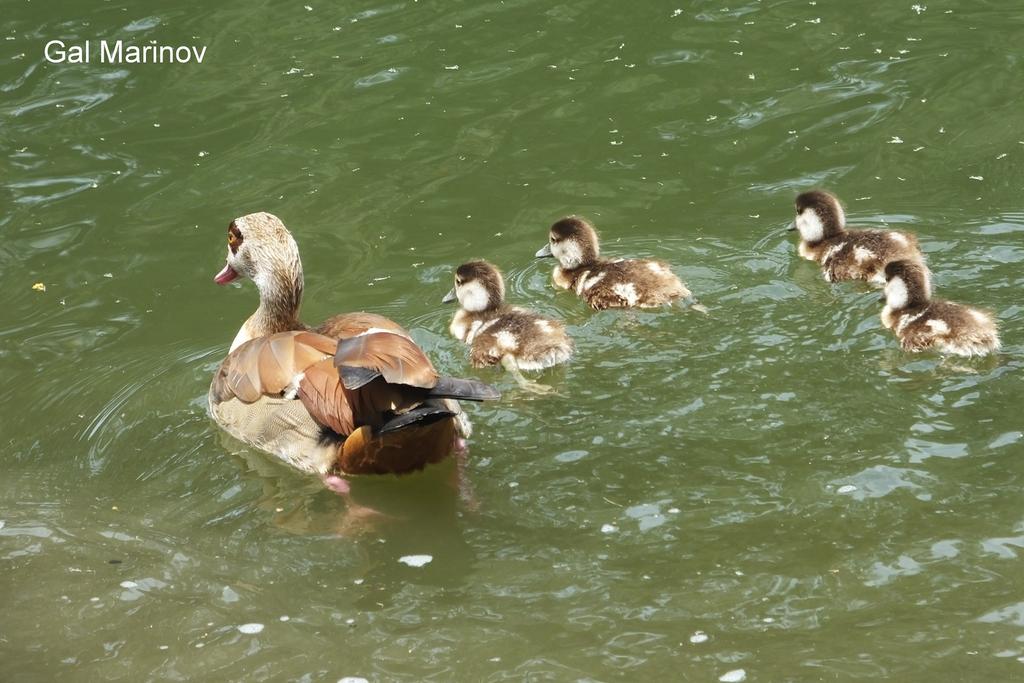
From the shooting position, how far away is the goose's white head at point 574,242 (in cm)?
837

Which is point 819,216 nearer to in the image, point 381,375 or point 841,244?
point 841,244

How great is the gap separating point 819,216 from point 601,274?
4.58 feet

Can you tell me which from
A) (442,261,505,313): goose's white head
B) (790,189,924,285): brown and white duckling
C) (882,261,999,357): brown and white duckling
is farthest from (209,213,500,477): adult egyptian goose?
(790,189,924,285): brown and white duckling

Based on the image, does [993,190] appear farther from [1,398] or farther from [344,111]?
[1,398]

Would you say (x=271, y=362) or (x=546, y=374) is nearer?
(x=271, y=362)

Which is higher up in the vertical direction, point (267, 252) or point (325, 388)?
point (267, 252)

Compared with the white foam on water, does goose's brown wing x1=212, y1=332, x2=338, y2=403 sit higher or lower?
higher

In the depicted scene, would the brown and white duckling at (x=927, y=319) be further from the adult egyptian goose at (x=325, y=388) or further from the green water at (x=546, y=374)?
the adult egyptian goose at (x=325, y=388)

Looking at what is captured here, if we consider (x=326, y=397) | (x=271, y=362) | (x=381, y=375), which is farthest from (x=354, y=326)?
(x=381, y=375)

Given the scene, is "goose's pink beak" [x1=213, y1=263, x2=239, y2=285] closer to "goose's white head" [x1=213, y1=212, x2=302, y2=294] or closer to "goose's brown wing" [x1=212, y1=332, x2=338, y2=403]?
"goose's white head" [x1=213, y1=212, x2=302, y2=294]

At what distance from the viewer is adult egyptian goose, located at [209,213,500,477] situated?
235 inches

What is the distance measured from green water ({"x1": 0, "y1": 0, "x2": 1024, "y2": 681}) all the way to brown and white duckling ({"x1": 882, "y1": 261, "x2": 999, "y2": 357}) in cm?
16

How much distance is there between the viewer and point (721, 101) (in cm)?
1080

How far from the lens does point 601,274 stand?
8211 millimetres
